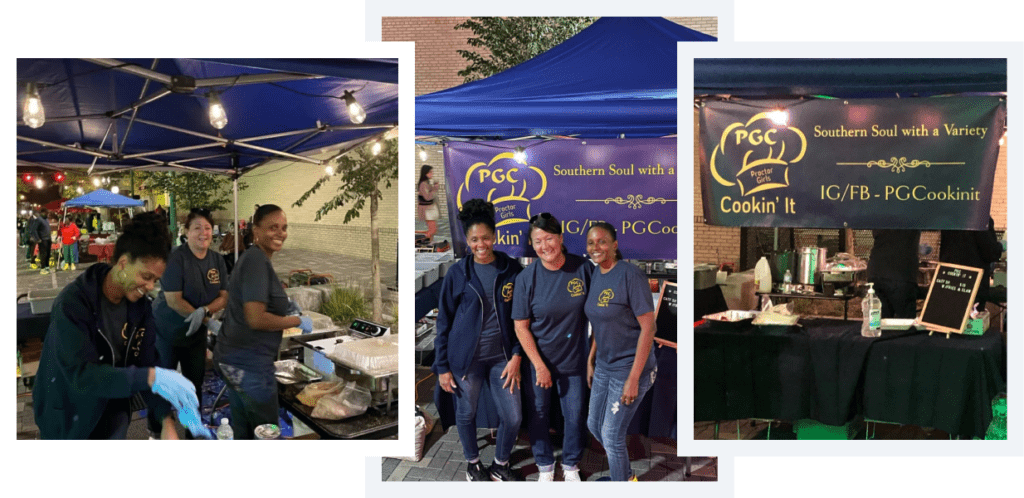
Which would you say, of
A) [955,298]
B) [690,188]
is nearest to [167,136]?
[690,188]

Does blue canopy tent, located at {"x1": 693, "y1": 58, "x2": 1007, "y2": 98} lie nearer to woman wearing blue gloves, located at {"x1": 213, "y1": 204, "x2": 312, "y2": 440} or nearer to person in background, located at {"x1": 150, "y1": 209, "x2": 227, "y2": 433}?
woman wearing blue gloves, located at {"x1": 213, "y1": 204, "x2": 312, "y2": 440}

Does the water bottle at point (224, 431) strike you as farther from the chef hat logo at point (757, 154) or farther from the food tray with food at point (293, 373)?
the chef hat logo at point (757, 154)

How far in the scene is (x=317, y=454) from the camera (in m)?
3.52

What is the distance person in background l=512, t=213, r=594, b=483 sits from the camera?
12.4ft

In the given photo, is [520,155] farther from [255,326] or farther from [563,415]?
[255,326]

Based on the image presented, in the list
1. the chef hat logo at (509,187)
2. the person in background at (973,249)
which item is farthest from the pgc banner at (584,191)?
the person in background at (973,249)

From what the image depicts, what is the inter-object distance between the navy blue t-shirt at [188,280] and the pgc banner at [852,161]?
7.94ft

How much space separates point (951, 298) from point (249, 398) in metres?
3.72

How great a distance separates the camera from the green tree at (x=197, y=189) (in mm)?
3352

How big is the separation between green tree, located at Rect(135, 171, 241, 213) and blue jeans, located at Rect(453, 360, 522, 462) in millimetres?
1531

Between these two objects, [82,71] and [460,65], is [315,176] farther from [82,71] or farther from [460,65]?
[460,65]

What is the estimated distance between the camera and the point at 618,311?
3682 millimetres

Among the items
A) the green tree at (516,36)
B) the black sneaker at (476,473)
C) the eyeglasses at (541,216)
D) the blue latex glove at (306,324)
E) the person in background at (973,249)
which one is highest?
the green tree at (516,36)

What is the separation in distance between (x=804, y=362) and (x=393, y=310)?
2.23 metres
